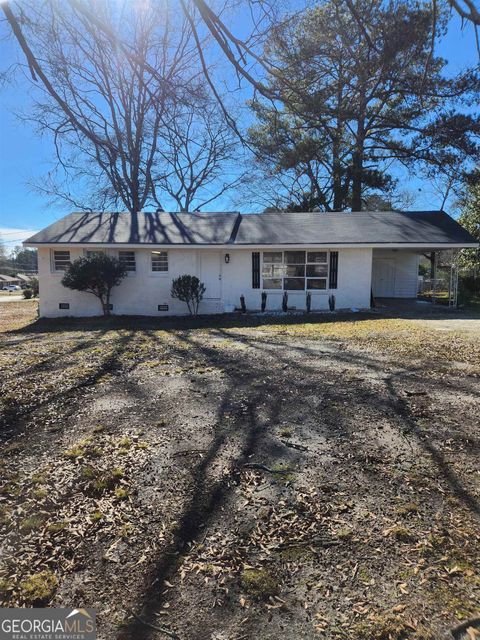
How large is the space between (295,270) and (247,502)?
11.7 metres

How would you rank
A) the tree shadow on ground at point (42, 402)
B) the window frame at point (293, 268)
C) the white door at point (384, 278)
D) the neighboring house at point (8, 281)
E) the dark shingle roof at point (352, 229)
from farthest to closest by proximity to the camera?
the neighboring house at point (8, 281), the white door at point (384, 278), the window frame at point (293, 268), the dark shingle roof at point (352, 229), the tree shadow on ground at point (42, 402)

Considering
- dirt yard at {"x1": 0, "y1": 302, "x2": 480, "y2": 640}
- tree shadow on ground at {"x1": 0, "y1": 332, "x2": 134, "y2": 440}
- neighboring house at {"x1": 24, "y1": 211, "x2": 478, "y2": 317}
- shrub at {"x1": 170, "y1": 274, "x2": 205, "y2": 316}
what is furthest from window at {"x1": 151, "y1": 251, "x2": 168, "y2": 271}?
dirt yard at {"x1": 0, "y1": 302, "x2": 480, "y2": 640}

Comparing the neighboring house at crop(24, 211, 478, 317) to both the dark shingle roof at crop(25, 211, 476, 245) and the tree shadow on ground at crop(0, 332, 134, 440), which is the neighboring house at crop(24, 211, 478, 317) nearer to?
the dark shingle roof at crop(25, 211, 476, 245)

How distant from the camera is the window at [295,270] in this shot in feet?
44.7

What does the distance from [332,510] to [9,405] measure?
11.5 ft

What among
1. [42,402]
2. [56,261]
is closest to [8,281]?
[56,261]

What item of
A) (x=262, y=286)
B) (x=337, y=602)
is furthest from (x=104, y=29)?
(x=262, y=286)

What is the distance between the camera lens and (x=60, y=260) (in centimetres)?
1381

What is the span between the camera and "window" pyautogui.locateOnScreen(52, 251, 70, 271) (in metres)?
13.8

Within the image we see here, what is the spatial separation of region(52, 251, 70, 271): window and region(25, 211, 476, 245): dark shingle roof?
0.59m

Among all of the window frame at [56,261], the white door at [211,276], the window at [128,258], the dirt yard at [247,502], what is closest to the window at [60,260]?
the window frame at [56,261]

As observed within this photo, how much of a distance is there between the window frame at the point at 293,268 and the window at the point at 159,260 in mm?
3407

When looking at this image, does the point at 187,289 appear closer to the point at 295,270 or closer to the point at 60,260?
the point at 295,270

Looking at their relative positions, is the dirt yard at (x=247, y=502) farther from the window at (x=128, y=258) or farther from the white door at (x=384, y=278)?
the white door at (x=384, y=278)
